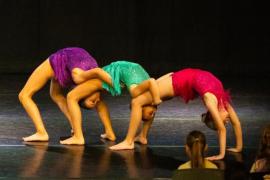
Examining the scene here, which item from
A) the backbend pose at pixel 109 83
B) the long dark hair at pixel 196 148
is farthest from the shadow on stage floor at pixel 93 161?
the long dark hair at pixel 196 148

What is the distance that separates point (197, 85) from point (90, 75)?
2.44 feet

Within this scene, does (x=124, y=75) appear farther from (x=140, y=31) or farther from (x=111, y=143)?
(x=140, y=31)

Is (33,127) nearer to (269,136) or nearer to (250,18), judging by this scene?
(269,136)

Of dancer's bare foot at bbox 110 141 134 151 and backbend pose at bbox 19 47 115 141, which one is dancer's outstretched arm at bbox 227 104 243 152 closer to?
dancer's bare foot at bbox 110 141 134 151

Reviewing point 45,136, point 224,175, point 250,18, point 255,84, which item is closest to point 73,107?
point 45,136

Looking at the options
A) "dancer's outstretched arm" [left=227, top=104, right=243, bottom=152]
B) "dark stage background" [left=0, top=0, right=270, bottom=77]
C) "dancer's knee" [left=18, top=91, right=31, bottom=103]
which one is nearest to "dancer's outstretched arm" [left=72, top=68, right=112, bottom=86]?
"dancer's knee" [left=18, top=91, right=31, bottom=103]

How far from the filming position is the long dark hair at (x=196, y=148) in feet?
10.8

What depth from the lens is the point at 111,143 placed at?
506 centimetres

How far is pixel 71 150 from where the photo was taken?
480cm

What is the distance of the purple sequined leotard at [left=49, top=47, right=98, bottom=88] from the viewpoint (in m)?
4.95

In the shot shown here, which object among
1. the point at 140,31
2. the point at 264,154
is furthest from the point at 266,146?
the point at 140,31

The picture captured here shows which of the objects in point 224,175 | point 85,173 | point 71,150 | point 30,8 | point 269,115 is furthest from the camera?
point 30,8

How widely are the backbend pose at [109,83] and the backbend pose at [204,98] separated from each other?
0.09 metres

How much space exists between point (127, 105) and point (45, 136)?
68.6 inches
